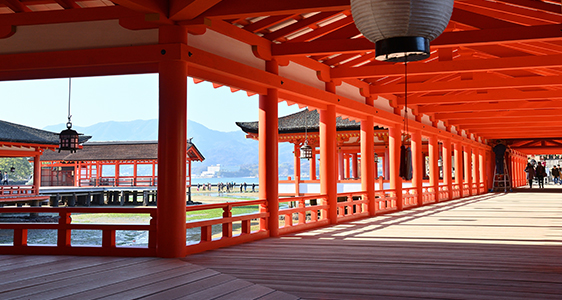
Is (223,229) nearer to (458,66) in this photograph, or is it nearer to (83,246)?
(83,246)

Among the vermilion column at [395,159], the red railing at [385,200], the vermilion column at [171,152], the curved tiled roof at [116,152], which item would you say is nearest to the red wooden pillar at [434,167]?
the vermilion column at [395,159]

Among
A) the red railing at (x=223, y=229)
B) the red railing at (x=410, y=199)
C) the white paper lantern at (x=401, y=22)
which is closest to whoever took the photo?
the white paper lantern at (x=401, y=22)

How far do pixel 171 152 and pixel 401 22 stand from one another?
10.8 ft

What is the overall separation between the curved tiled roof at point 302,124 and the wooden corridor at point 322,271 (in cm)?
1020

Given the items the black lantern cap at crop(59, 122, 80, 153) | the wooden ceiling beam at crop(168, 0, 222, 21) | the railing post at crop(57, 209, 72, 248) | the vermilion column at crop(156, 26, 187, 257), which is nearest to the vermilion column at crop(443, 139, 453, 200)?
the black lantern cap at crop(59, 122, 80, 153)

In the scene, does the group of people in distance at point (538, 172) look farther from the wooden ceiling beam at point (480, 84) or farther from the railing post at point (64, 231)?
the railing post at point (64, 231)

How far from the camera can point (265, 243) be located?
654 cm

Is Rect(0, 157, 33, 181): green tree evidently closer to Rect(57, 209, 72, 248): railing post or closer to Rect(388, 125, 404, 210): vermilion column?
Rect(388, 125, 404, 210): vermilion column

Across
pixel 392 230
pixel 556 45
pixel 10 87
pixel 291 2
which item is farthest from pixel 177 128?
pixel 10 87

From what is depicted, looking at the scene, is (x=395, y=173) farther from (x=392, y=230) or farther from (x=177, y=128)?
(x=177, y=128)

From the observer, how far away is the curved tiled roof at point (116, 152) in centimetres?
2756

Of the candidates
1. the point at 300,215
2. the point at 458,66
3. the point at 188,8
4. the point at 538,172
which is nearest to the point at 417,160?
the point at 458,66

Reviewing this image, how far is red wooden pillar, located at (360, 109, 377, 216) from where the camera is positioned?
34.7ft

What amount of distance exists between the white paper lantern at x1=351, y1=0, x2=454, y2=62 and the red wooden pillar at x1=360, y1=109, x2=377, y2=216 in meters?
7.60
